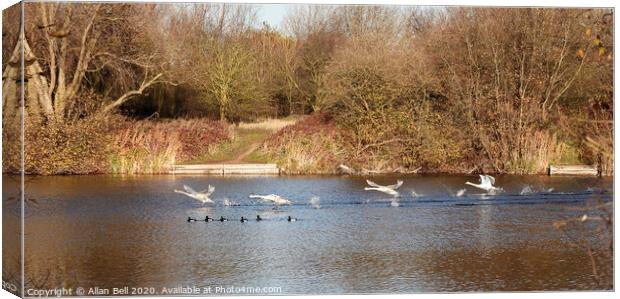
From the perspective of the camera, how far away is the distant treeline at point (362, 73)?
1067 cm

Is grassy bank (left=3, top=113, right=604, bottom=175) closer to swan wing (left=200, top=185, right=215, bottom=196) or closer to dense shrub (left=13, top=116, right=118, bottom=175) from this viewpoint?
dense shrub (left=13, top=116, right=118, bottom=175)

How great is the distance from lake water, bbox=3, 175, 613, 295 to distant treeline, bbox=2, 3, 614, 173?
58 cm

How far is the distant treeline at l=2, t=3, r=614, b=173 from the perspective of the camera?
10672 mm

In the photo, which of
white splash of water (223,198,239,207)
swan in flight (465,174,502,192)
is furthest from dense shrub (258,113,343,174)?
swan in flight (465,174,502,192)

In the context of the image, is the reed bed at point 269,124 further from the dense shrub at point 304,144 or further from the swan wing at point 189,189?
the swan wing at point 189,189

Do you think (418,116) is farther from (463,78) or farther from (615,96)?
(615,96)

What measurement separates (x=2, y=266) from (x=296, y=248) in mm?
2718

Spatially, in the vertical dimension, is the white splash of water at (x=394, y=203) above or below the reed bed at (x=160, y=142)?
below

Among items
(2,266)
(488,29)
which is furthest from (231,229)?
(488,29)

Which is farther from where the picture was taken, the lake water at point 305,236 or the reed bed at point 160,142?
the reed bed at point 160,142

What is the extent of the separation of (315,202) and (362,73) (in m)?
1.71

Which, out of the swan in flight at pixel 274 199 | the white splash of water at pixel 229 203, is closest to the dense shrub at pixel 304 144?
the swan in flight at pixel 274 199

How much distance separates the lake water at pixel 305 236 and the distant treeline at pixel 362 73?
582 mm

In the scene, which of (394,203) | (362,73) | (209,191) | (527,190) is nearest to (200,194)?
(209,191)
